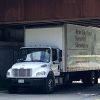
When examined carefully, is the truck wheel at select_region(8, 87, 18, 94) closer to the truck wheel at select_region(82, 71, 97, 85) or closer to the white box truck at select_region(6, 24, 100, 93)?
the white box truck at select_region(6, 24, 100, 93)

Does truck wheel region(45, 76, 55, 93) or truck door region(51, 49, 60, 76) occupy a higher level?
truck door region(51, 49, 60, 76)

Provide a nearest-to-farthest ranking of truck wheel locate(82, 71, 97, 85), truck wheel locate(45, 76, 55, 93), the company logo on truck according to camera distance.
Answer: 1. truck wheel locate(45, 76, 55, 93)
2. the company logo on truck
3. truck wheel locate(82, 71, 97, 85)

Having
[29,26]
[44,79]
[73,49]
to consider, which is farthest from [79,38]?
[44,79]

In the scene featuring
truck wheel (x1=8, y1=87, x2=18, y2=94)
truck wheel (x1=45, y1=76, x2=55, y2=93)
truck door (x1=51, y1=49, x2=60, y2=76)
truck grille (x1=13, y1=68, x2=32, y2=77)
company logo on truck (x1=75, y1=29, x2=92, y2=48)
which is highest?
company logo on truck (x1=75, y1=29, x2=92, y2=48)

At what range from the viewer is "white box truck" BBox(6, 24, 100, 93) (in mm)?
21203

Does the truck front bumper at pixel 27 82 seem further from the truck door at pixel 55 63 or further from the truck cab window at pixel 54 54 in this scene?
the truck cab window at pixel 54 54

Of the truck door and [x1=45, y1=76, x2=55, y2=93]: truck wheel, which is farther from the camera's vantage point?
the truck door

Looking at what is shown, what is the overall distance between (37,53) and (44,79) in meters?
1.87

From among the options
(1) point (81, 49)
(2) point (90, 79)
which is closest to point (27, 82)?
(1) point (81, 49)

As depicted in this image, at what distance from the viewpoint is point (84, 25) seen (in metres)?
26.6

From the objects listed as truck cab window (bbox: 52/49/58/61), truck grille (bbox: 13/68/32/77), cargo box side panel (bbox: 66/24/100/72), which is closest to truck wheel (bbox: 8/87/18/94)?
truck grille (bbox: 13/68/32/77)

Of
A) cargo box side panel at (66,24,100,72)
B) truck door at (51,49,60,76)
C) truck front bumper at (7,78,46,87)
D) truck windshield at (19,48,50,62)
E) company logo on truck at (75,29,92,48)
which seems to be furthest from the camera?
company logo on truck at (75,29,92,48)

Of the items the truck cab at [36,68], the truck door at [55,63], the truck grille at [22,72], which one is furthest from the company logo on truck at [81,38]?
the truck grille at [22,72]

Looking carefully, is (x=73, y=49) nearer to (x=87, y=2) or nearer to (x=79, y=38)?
(x=79, y=38)
